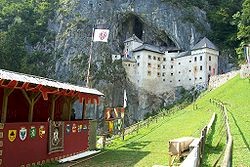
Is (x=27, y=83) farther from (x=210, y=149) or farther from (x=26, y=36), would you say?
(x=26, y=36)

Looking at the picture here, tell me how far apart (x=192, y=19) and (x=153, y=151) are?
68.1 metres

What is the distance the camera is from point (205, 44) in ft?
240

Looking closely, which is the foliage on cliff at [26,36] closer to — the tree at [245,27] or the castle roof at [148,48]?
the castle roof at [148,48]

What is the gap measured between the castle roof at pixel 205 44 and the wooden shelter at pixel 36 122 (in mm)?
57626

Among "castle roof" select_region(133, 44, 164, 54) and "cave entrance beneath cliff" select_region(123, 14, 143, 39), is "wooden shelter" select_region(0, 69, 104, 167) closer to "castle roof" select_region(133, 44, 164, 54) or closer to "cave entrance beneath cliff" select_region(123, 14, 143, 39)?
"castle roof" select_region(133, 44, 164, 54)

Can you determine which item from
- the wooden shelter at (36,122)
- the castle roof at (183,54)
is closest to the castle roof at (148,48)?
the castle roof at (183,54)

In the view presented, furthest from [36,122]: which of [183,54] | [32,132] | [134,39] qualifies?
[134,39]

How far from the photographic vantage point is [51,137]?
15.0 meters

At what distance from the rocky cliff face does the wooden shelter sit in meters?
52.9

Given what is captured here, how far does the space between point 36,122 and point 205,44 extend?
63.5 metres

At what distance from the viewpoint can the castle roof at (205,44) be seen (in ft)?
240

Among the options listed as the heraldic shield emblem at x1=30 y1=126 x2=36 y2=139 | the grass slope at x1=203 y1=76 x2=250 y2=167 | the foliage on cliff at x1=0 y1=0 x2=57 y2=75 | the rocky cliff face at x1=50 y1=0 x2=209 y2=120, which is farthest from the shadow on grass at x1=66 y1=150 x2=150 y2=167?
the foliage on cliff at x1=0 y1=0 x2=57 y2=75

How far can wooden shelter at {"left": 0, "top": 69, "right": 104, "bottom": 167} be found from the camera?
12.0m

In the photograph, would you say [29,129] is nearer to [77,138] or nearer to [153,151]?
[77,138]
